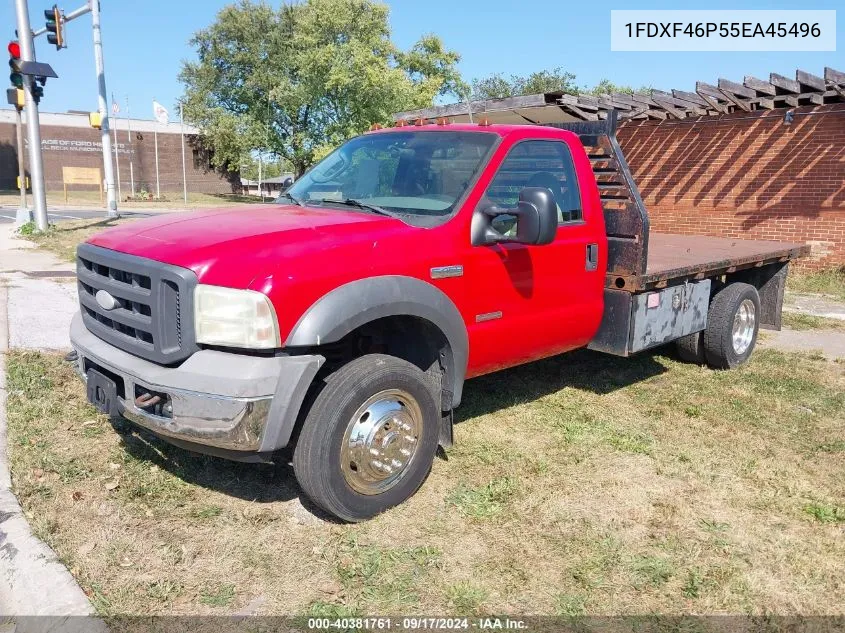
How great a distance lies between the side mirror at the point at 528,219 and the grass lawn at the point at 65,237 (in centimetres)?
1021

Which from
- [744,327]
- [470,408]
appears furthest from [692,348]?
[470,408]

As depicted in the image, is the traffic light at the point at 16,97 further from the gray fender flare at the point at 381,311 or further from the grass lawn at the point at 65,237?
the gray fender flare at the point at 381,311

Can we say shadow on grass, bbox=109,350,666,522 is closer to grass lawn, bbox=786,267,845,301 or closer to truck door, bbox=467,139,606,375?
truck door, bbox=467,139,606,375

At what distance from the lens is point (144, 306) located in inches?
134

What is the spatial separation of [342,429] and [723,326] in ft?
13.6

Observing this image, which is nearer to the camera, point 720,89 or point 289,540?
point 289,540

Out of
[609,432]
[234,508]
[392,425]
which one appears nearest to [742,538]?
[609,432]

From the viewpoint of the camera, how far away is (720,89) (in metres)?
11.5

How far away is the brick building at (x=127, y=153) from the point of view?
51.6m

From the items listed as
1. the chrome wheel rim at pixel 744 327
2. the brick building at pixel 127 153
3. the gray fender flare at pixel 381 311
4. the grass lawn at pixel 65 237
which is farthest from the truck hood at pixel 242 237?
the brick building at pixel 127 153

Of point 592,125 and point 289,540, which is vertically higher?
point 592,125

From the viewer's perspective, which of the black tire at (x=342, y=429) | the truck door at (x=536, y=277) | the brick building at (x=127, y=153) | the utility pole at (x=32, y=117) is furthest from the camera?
the brick building at (x=127, y=153)

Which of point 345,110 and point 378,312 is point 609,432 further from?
point 345,110

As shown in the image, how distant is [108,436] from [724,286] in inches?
207
